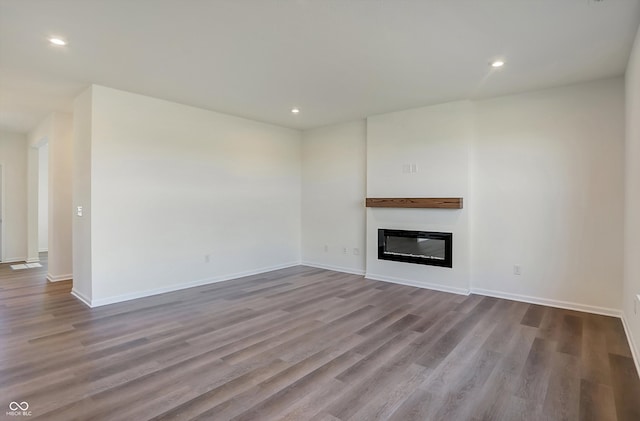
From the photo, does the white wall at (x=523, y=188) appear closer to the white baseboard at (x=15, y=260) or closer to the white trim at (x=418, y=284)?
the white trim at (x=418, y=284)

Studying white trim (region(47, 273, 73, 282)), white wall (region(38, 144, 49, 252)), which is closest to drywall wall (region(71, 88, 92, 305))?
white trim (region(47, 273, 73, 282))

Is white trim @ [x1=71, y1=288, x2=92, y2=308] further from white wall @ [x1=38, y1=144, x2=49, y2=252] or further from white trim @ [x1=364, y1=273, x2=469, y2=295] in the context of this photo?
white wall @ [x1=38, y1=144, x2=49, y2=252]

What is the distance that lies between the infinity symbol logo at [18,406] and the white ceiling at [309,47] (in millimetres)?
2666

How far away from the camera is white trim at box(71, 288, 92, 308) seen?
13.4 feet

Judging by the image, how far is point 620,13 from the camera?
2461 millimetres

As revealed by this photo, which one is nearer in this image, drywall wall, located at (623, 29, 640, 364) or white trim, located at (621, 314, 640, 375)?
white trim, located at (621, 314, 640, 375)

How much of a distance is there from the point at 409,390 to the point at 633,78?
10.9 feet

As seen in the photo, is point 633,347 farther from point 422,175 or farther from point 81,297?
point 81,297

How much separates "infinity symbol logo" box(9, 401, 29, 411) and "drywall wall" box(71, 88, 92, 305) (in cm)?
216

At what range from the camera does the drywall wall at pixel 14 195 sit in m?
6.95

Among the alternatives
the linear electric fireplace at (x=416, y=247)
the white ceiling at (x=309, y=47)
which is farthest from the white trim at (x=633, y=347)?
the white ceiling at (x=309, y=47)

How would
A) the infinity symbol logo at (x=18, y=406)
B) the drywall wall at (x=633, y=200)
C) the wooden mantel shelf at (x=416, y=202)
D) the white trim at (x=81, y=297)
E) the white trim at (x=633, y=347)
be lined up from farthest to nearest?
1. the wooden mantel shelf at (x=416, y=202)
2. the white trim at (x=81, y=297)
3. the drywall wall at (x=633, y=200)
4. the white trim at (x=633, y=347)
5. the infinity symbol logo at (x=18, y=406)

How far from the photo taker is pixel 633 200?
288 centimetres

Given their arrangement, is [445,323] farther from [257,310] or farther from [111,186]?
[111,186]
